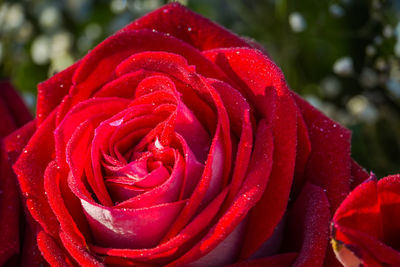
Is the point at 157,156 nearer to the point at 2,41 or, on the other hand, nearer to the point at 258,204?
the point at 258,204

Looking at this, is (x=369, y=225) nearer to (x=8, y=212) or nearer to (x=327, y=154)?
(x=327, y=154)

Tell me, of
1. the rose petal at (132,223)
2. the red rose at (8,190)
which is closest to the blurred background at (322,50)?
the red rose at (8,190)

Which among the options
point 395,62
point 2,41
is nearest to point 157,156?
point 395,62

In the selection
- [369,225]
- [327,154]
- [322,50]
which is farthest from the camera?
[322,50]

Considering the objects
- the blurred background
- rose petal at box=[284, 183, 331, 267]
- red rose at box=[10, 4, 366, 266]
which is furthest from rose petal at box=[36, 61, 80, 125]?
the blurred background

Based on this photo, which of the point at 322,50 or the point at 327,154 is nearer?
the point at 327,154

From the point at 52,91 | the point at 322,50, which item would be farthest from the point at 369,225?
the point at 322,50
